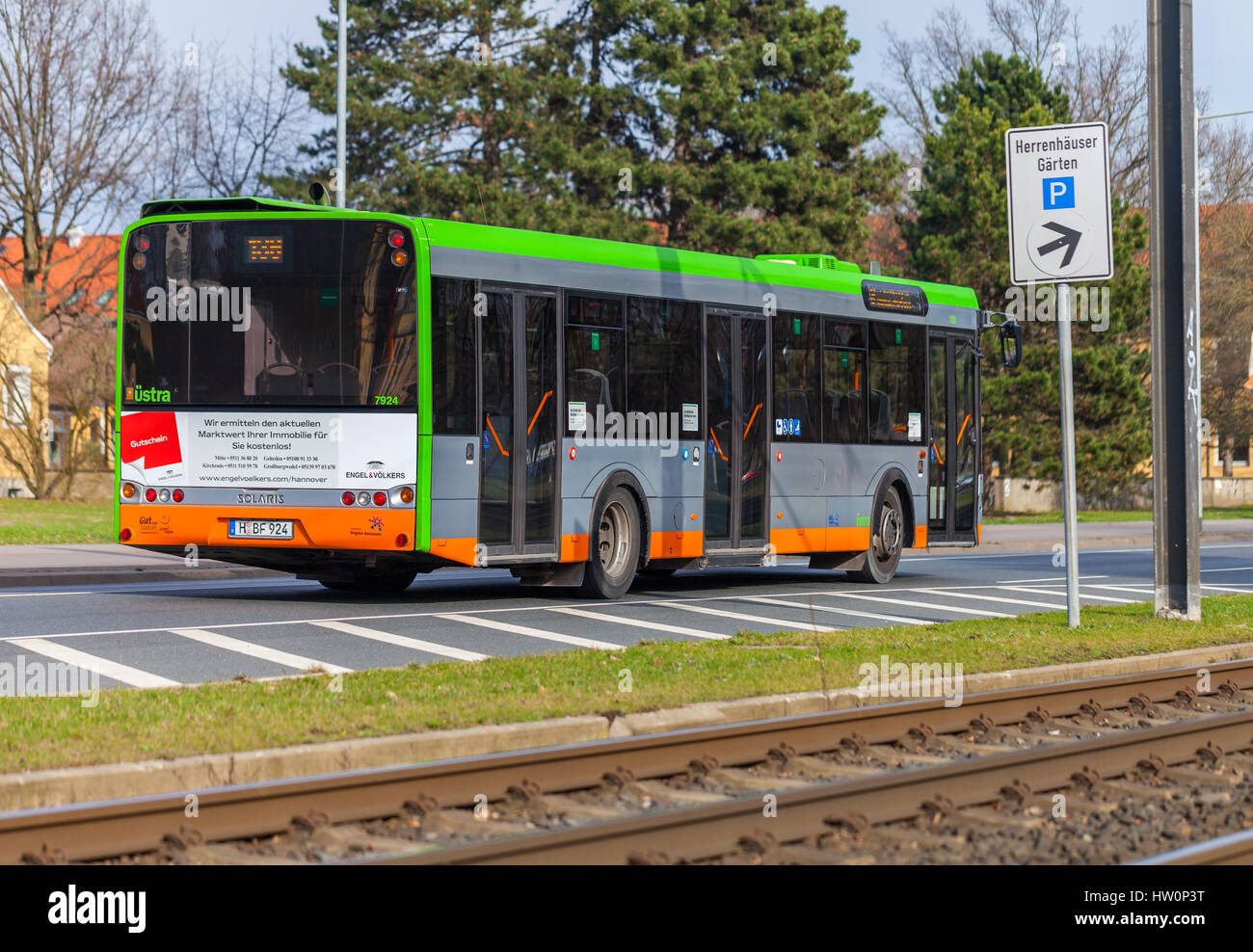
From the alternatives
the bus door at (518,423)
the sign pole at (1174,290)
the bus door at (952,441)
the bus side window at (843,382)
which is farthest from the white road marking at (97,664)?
the bus door at (952,441)

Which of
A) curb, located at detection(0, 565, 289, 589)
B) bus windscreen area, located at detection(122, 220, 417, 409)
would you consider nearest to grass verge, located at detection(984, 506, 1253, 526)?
curb, located at detection(0, 565, 289, 589)

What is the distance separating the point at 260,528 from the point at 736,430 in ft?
18.7

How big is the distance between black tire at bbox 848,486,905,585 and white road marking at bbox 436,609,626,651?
6.97 metres

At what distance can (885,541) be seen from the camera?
2045cm

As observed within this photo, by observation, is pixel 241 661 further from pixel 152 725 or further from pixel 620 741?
pixel 620 741

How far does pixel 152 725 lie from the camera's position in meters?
8.18

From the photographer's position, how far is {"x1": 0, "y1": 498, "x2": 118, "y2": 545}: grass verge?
24.7 m

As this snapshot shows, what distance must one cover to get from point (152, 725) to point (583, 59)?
123ft

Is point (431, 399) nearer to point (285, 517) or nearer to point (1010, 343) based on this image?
point (285, 517)

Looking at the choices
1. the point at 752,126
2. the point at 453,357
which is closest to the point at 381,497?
the point at 453,357

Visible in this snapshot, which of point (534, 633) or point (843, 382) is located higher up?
point (843, 382)

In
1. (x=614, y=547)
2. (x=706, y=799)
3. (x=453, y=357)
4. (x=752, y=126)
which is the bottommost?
(x=706, y=799)
